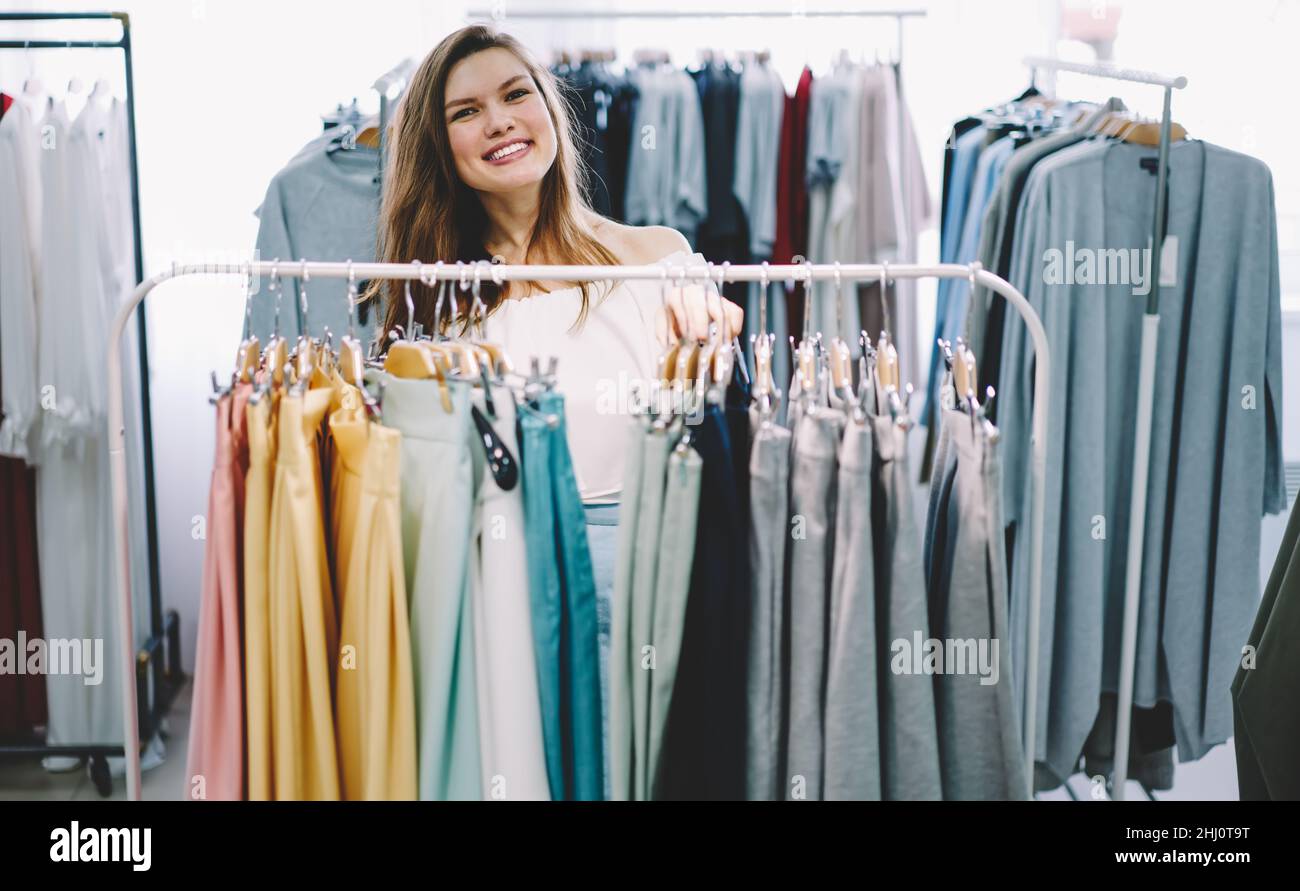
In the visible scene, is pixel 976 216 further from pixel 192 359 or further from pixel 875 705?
pixel 192 359

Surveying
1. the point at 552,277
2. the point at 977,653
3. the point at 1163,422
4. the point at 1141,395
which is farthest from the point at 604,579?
the point at 1163,422

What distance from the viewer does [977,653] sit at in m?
1.27

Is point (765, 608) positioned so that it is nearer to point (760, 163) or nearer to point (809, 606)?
point (809, 606)

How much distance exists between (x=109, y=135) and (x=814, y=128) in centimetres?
169

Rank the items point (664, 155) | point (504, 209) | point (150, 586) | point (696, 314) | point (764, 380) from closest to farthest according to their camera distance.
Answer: point (764, 380) → point (696, 314) → point (504, 209) → point (664, 155) → point (150, 586)

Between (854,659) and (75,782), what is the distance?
7.80 ft

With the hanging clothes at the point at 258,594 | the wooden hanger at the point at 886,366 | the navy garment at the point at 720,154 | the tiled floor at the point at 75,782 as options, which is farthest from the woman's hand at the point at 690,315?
the tiled floor at the point at 75,782

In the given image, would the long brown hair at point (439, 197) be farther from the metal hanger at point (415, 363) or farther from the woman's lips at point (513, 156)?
the metal hanger at point (415, 363)

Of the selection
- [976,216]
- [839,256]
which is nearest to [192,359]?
[839,256]

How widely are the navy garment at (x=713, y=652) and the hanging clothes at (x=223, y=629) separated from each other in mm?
499

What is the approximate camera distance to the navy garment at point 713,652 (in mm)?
1236

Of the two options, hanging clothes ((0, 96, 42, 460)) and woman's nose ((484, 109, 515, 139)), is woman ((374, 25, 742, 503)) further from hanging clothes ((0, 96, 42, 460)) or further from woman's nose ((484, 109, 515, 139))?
hanging clothes ((0, 96, 42, 460))

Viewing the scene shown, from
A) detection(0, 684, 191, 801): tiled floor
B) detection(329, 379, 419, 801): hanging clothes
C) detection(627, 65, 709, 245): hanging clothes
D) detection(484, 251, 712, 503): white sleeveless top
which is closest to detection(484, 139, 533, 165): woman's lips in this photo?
detection(484, 251, 712, 503): white sleeveless top
